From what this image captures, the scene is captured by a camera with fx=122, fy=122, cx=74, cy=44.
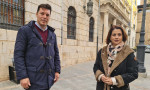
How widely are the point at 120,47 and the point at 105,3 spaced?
12068 millimetres

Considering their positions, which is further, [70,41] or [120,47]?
A: [70,41]

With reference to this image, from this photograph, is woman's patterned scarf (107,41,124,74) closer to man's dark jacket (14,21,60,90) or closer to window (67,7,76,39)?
man's dark jacket (14,21,60,90)

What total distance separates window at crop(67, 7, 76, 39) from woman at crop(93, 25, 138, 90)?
22.2 feet

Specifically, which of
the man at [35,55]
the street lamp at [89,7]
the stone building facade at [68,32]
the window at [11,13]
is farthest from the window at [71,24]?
the man at [35,55]

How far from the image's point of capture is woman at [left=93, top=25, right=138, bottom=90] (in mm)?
1849

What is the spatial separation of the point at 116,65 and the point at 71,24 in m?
7.35

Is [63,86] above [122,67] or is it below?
below

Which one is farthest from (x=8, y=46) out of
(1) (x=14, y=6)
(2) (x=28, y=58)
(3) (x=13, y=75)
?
(2) (x=28, y=58)

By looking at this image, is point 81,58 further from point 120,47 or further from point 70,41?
point 120,47

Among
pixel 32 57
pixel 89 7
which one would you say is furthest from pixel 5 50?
pixel 89 7

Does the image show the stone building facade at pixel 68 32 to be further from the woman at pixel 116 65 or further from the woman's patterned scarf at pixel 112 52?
the woman's patterned scarf at pixel 112 52

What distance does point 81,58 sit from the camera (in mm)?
10094

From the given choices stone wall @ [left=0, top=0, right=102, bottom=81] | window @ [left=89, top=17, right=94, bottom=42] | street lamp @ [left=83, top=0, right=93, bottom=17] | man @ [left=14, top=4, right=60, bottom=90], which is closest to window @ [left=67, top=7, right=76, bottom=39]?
stone wall @ [left=0, top=0, right=102, bottom=81]

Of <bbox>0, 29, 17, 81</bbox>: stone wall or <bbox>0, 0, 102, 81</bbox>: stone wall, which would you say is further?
<bbox>0, 0, 102, 81</bbox>: stone wall
